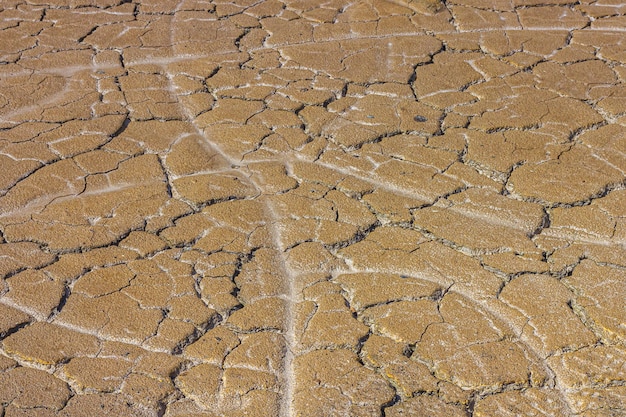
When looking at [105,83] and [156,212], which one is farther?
[105,83]

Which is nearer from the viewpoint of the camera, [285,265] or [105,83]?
[285,265]

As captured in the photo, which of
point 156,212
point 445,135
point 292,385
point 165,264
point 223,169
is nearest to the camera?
point 292,385

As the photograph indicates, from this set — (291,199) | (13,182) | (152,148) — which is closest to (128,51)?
(152,148)

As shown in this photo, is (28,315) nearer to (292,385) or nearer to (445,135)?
(292,385)

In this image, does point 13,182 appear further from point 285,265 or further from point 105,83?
point 285,265

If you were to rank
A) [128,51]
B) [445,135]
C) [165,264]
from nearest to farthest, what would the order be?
1. [165,264]
2. [445,135]
3. [128,51]

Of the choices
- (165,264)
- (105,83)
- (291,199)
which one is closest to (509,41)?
(291,199)

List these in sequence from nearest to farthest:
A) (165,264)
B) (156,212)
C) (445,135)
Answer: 1. (165,264)
2. (156,212)
3. (445,135)
